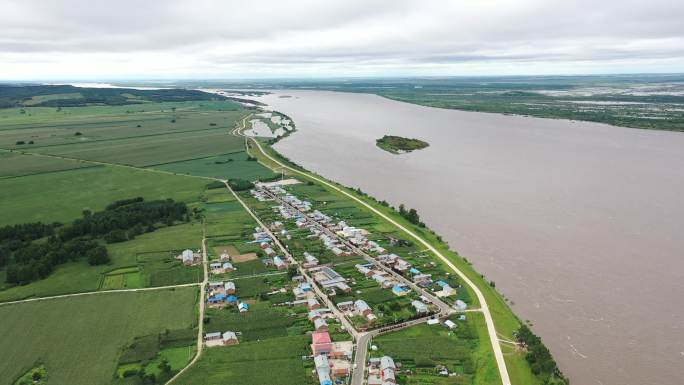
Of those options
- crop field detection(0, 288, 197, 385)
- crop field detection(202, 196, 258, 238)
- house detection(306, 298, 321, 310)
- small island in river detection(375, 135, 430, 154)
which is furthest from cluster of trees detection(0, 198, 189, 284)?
small island in river detection(375, 135, 430, 154)

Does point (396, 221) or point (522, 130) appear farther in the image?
point (522, 130)

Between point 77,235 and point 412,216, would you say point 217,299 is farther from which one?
point 412,216

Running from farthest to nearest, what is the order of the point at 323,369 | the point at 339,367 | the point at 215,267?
the point at 215,267, the point at 339,367, the point at 323,369

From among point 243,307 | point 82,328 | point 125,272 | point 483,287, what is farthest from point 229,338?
point 483,287

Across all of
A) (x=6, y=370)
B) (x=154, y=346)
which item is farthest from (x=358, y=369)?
(x=6, y=370)

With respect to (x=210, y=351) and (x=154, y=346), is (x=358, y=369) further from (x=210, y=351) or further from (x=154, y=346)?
(x=154, y=346)

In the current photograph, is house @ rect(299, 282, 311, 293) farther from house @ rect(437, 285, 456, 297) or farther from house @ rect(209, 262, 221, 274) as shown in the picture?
house @ rect(437, 285, 456, 297)
